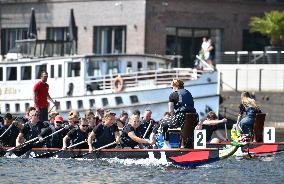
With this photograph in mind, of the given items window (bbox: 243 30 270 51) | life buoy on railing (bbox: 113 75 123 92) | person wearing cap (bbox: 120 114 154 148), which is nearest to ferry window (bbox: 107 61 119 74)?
life buoy on railing (bbox: 113 75 123 92)

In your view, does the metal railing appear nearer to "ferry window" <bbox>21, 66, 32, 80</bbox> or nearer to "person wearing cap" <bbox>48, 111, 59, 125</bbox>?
"ferry window" <bbox>21, 66, 32, 80</bbox>

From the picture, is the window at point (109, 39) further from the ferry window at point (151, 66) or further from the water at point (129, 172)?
the water at point (129, 172)

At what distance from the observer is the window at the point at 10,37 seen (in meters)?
69.9

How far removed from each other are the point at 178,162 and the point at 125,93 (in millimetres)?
19900

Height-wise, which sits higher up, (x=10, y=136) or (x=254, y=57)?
(x=254, y=57)

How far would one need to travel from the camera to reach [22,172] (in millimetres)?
32688

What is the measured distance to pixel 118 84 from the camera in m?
51.9

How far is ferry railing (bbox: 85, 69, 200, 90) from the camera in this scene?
52.2m

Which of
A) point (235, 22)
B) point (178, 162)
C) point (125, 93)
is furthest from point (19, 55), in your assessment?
point (178, 162)

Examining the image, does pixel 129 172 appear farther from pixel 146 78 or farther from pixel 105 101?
pixel 146 78

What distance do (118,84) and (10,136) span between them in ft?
51.3

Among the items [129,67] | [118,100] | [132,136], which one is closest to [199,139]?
[132,136]

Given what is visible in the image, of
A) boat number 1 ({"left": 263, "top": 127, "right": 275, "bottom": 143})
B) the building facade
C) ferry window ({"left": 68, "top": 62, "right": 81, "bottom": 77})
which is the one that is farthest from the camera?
the building facade

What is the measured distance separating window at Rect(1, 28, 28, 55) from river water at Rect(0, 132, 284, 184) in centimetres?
3414
